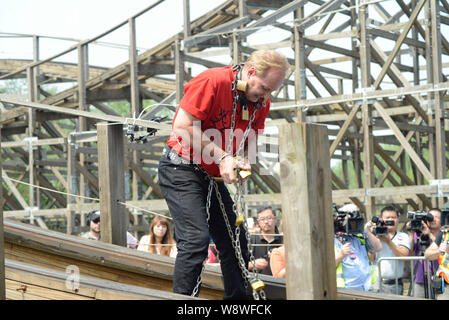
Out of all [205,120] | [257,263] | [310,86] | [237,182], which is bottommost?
[257,263]

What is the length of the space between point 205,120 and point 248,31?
8777 mm

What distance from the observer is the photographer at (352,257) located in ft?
22.2

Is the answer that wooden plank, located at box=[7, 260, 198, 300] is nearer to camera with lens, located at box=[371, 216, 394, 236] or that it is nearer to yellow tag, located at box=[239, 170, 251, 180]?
yellow tag, located at box=[239, 170, 251, 180]

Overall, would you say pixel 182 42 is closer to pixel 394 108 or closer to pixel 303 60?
pixel 303 60

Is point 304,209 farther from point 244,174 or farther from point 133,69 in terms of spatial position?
point 133,69

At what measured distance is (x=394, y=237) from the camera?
771 centimetres

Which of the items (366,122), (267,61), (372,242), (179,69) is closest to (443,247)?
(372,242)

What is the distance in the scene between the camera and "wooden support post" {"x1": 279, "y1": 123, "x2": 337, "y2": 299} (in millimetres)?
3086

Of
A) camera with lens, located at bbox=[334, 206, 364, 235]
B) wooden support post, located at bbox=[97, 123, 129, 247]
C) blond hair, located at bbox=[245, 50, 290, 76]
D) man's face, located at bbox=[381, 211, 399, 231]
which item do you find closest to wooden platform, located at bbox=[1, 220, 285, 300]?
wooden support post, located at bbox=[97, 123, 129, 247]

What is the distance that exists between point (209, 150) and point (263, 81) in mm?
457

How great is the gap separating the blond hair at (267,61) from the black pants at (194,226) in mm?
661

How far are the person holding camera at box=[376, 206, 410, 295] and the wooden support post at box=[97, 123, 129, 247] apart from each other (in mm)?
2674

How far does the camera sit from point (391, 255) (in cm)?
760
